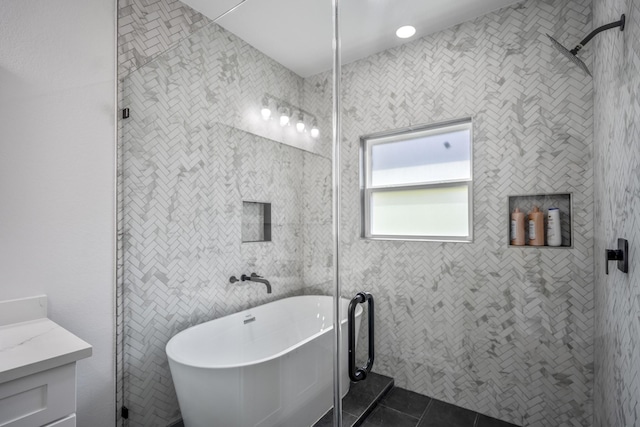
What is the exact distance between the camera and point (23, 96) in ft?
4.50

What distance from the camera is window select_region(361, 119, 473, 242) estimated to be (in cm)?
162

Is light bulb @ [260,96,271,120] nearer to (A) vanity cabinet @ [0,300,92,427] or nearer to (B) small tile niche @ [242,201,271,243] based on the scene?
(B) small tile niche @ [242,201,271,243]

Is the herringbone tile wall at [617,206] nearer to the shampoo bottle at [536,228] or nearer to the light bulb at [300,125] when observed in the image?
the shampoo bottle at [536,228]

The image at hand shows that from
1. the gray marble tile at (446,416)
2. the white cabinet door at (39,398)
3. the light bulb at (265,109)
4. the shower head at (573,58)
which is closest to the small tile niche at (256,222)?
the light bulb at (265,109)

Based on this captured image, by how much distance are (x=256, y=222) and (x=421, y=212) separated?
904mm

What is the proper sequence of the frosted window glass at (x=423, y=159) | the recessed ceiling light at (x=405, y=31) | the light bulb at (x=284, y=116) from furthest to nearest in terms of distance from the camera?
1. the recessed ceiling light at (x=405, y=31)
2. the frosted window glass at (x=423, y=159)
3. the light bulb at (x=284, y=116)

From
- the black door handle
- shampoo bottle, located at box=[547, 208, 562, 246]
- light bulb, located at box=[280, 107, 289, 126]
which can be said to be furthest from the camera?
shampoo bottle, located at box=[547, 208, 562, 246]

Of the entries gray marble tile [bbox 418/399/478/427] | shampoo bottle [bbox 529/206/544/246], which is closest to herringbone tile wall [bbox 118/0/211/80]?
shampoo bottle [bbox 529/206/544/246]

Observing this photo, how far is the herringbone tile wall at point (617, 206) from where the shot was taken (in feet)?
3.07

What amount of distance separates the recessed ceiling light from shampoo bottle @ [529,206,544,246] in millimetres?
1238

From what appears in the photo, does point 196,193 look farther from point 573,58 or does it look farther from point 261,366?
point 573,58

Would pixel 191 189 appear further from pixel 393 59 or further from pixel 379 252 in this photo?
pixel 393 59

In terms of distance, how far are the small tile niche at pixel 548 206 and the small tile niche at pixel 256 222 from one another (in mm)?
1312

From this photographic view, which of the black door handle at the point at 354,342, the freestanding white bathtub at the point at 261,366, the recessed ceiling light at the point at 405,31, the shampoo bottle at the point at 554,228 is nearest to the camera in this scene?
the freestanding white bathtub at the point at 261,366
